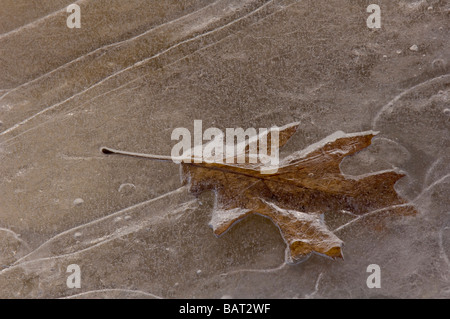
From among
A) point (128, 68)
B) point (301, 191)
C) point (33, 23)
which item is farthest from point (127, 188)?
point (33, 23)

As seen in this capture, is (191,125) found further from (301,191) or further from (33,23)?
(33,23)

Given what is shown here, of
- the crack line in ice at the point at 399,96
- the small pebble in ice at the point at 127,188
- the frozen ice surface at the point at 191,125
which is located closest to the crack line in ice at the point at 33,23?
the frozen ice surface at the point at 191,125

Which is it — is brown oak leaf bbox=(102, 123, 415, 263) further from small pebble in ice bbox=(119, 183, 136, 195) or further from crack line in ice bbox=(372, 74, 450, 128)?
small pebble in ice bbox=(119, 183, 136, 195)

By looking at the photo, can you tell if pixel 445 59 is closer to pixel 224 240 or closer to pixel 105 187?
pixel 224 240

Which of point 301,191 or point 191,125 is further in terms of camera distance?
point 191,125

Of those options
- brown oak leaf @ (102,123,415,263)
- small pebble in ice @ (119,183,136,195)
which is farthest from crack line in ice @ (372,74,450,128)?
small pebble in ice @ (119,183,136,195)

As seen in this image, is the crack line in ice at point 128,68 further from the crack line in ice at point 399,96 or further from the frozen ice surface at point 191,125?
the crack line in ice at point 399,96
